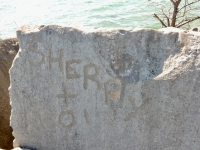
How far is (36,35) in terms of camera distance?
2.03 m

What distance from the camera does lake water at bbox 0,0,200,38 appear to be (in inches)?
252

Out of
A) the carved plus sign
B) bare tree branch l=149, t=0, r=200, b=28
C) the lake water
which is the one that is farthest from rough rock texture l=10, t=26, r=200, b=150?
the lake water

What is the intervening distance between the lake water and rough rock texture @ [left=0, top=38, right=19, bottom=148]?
2.72 metres

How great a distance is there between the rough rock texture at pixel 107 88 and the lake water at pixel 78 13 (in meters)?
4.12

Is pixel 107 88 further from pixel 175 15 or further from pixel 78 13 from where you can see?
pixel 78 13

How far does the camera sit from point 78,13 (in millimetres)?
7324

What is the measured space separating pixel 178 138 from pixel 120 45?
73cm

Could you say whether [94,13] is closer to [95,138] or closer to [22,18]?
[22,18]

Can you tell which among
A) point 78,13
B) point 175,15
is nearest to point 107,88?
point 175,15

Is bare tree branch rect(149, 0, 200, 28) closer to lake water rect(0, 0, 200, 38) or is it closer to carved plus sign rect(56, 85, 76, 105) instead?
lake water rect(0, 0, 200, 38)

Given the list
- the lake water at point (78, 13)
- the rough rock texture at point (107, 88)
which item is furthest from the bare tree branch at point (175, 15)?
the rough rock texture at point (107, 88)

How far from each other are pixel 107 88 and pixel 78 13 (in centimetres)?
554

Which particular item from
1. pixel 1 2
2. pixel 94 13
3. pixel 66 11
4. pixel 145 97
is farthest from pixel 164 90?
pixel 1 2

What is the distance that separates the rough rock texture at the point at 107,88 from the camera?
1.91m
